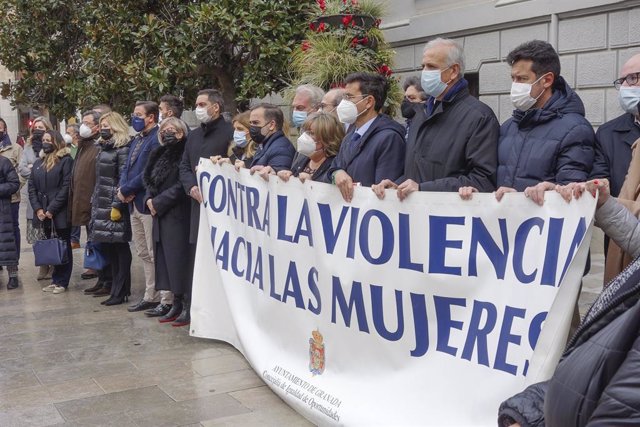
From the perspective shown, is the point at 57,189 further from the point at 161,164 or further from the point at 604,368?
the point at 604,368

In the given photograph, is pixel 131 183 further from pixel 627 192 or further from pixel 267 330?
pixel 627 192

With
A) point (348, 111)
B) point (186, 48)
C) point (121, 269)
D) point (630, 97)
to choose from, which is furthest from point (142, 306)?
point (630, 97)

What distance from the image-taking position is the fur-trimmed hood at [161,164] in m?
6.95

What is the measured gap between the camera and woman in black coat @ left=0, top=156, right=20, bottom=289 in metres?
8.94

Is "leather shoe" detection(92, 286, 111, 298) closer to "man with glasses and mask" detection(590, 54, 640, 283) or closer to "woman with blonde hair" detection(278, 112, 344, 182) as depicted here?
"woman with blonde hair" detection(278, 112, 344, 182)

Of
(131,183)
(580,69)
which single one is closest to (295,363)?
(131,183)

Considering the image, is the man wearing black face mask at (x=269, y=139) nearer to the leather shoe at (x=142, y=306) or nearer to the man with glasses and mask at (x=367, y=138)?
the man with glasses and mask at (x=367, y=138)

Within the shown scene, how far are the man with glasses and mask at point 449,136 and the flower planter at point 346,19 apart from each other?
5014 mm

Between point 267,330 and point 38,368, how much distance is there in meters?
1.85

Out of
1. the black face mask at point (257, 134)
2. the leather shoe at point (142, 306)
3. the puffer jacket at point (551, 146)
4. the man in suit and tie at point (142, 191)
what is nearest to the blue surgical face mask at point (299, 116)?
the black face mask at point (257, 134)

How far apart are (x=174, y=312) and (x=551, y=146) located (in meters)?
4.24

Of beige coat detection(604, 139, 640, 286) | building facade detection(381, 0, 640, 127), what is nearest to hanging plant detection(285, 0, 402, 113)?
building facade detection(381, 0, 640, 127)

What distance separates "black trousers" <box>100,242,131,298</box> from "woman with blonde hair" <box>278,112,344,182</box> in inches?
129

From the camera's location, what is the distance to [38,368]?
5801 mm
